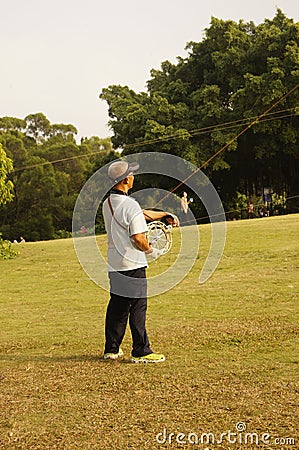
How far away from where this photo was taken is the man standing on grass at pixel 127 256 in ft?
19.5

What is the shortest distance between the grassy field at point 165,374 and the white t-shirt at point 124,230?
0.94 meters

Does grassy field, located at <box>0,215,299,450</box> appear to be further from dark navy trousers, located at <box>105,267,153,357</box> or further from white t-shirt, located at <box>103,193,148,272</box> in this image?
white t-shirt, located at <box>103,193,148,272</box>

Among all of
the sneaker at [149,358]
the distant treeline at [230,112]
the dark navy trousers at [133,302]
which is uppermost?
the distant treeline at [230,112]

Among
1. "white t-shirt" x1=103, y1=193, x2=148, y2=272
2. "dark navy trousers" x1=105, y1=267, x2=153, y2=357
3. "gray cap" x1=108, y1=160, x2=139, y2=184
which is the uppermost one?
Result: "gray cap" x1=108, y1=160, x2=139, y2=184

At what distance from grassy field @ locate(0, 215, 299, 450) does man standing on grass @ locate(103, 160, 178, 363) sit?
1.21 ft

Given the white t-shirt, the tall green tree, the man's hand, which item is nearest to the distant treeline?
the tall green tree

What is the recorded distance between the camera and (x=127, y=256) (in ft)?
19.7

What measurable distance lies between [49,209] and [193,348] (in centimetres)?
3646

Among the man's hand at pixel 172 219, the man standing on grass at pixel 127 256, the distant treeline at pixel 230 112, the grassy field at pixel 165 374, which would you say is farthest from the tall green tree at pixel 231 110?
the man standing on grass at pixel 127 256

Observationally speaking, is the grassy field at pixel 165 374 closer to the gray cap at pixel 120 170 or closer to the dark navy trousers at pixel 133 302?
the dark navy trousers at pixel 133 302

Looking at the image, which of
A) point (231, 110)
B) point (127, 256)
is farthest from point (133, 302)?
point (231, 110)

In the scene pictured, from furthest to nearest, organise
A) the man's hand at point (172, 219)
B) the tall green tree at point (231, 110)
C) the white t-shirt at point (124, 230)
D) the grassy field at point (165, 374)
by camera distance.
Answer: the tall green tree at point (231, 110) → the man's hand at point (172, 219) → the white t-shirt at point (124, 230) → the grassy field at point (165, 374)

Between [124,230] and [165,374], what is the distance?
1335 mm

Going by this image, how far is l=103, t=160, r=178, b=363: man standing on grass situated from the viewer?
5.94 metres
